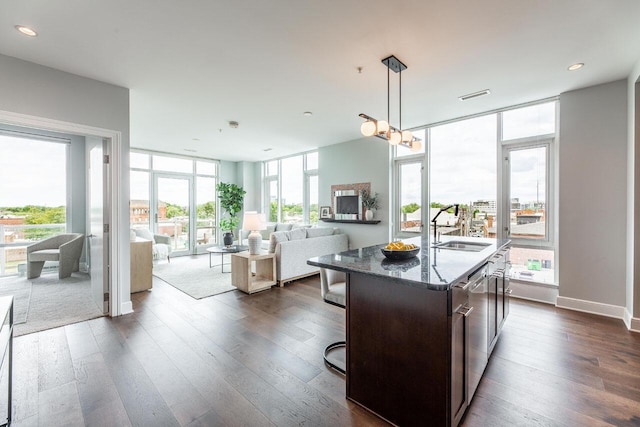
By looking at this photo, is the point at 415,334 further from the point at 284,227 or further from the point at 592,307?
A: the point at 284,227

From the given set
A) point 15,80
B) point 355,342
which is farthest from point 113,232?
point 355,342

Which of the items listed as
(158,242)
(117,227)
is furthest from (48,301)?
(158,242)

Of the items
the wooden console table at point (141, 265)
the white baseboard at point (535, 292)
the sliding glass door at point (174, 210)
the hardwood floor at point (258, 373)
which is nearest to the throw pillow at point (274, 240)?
the hardwood floor at point (258, 373)

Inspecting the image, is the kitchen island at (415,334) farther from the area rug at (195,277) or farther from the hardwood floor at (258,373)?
the area rug at (195,277)

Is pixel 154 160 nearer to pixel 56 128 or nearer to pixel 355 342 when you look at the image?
pixel 56 128

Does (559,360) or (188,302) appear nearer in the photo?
(559,360)

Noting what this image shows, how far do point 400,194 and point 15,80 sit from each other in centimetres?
530

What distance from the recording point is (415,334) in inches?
59.6

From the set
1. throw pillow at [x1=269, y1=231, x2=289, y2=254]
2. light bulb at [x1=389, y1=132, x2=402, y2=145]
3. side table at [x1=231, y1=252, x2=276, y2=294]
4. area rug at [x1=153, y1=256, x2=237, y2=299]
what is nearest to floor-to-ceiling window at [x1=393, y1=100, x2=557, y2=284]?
light bulb at [x1=389, y1=132, x2=402, y2=145]

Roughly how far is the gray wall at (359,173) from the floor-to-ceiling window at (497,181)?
48cm

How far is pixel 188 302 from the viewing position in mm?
3719

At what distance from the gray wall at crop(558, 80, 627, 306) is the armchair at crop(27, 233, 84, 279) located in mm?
7545

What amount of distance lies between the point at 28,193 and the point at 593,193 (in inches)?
354

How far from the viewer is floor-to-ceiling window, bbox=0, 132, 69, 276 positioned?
16.3 ft
